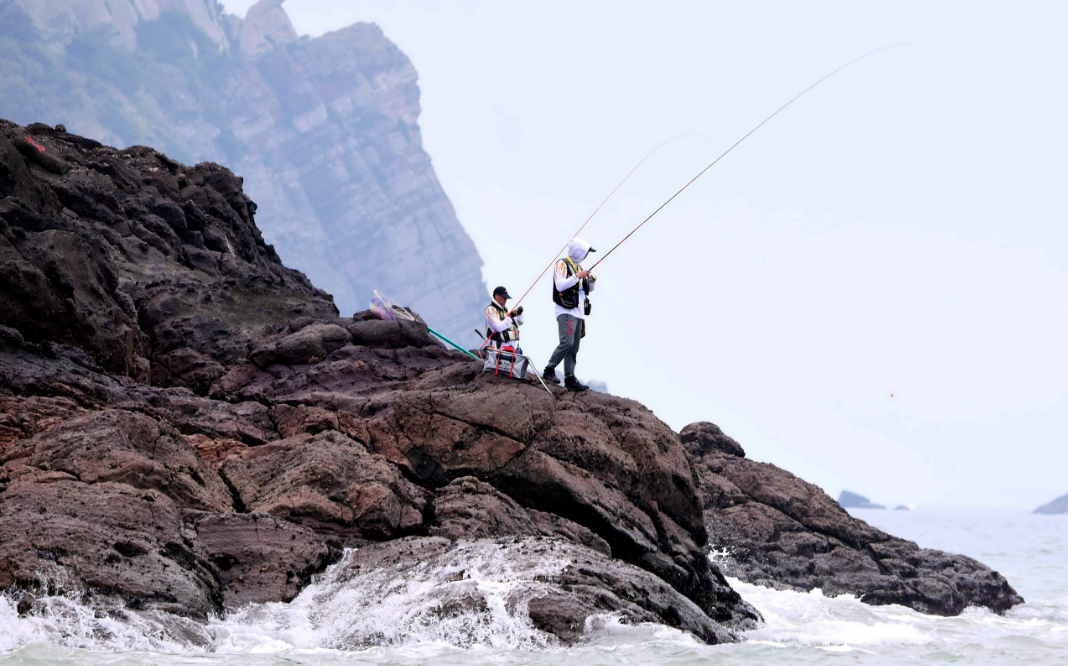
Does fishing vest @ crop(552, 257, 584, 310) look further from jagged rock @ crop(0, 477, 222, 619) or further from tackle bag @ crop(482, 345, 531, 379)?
jagged rock @ crop(0, 477, 222, 619)

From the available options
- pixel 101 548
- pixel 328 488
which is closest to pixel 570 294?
pixel 328 488

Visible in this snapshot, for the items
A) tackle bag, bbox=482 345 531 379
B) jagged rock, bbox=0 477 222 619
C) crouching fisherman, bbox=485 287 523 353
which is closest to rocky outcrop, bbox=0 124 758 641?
jagged rock, bbox=0 477 222 619

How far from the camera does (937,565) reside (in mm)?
19016

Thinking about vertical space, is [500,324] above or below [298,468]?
above

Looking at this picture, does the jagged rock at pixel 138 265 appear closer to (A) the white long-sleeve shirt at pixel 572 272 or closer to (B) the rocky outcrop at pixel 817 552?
(A) the white long-sleeve shirt at pixel 572 272

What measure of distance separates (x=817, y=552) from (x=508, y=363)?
8.32 metres

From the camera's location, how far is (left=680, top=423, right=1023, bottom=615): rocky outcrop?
1716 cm

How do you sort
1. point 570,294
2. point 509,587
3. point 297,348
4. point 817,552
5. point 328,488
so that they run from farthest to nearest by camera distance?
point 817,552
point 297,348
point 570,294
point 328,488
point 509,587

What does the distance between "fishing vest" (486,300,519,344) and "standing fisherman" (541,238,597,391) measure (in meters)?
0.66

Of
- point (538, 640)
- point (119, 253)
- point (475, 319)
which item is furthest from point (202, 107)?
point (538, 640)

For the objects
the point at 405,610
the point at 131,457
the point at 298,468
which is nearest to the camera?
the point at 405,610

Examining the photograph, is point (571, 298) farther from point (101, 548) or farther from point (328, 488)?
point (101, 548)

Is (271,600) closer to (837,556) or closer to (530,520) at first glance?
(530,520)

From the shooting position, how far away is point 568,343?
13.5 metres
